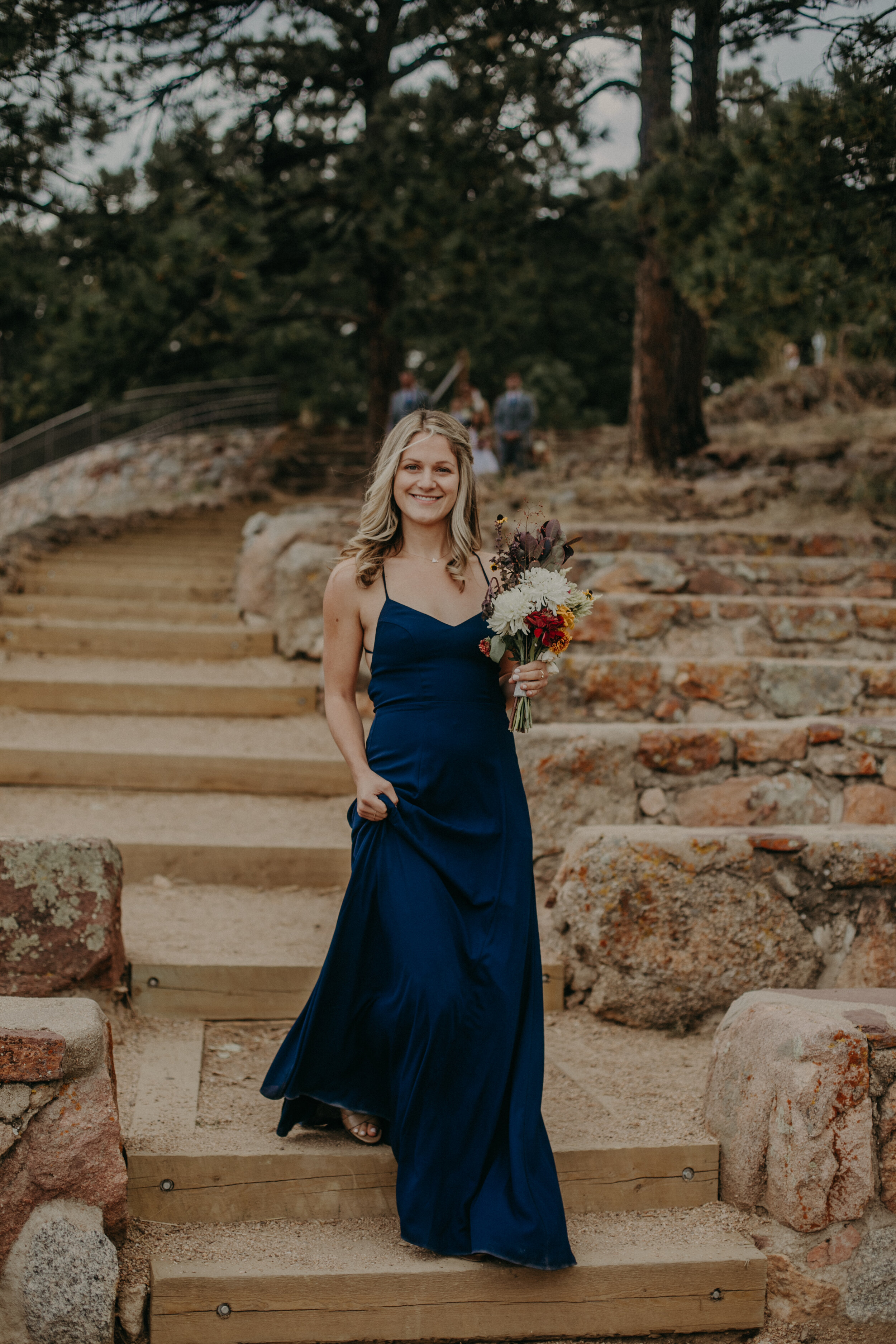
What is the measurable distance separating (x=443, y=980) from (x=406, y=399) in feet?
34.8

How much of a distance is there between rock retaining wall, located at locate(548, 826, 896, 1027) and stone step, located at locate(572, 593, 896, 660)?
2.43 m

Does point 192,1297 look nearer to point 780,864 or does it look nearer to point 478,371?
point 780,864

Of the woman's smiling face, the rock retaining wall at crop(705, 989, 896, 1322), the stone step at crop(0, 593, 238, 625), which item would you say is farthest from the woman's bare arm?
the stone step at crop(0, 593, 238, 625)

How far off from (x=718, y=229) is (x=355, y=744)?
20.0 feet

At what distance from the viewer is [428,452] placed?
2816 mm

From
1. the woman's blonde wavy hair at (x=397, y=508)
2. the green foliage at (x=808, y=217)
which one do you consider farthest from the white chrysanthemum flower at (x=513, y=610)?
the green foliage at (x=808, y=217)

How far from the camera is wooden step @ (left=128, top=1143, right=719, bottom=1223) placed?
8.77ft

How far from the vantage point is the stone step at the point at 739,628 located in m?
5.92

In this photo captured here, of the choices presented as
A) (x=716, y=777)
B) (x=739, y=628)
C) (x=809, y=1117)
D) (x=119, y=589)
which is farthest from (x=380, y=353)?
(x=809, y=1117)

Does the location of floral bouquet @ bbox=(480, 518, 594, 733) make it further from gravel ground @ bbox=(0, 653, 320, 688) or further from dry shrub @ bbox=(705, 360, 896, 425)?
dry shrub @ bbox=(705, 360, 896, 425)

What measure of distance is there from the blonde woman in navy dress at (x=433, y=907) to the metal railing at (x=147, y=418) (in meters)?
9.74

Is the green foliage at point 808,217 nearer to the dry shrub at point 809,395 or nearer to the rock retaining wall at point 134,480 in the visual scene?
the dry shrub at point 809,395

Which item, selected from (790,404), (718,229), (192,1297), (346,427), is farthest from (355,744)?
(346,427)

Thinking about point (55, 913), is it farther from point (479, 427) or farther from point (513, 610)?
point (479, 427)
